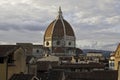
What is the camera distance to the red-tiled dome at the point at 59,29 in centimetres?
15162

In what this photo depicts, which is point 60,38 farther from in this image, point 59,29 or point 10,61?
point 10,61

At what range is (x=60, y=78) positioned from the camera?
37.2 metres

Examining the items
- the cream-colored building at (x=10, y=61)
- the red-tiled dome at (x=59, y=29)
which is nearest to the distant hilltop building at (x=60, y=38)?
the red-tiled dome at (x=59, y=29)

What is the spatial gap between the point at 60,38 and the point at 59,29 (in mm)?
3906

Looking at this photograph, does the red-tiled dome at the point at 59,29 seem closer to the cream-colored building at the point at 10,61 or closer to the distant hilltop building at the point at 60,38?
the distant hilltop building at the point at 60,38

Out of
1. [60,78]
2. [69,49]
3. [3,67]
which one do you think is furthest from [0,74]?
[69,49]

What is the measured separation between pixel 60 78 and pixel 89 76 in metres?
9.64

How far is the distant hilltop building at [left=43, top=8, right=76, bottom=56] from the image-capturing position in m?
151

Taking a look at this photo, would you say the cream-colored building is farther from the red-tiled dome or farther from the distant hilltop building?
the red-tiled dome

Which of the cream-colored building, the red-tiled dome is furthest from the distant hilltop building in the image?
the cream-colored building

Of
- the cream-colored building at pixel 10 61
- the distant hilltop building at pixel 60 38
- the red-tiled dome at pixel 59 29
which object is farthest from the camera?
the red-tiled dome at pixel 59 29

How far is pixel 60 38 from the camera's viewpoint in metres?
151

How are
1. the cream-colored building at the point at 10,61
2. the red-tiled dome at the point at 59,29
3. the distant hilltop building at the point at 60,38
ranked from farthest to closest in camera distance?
the red-tiled dome at the point at 59,29 < the distant hilltop building at the point at 60,38 < the cream-colored building at the point at 10,61

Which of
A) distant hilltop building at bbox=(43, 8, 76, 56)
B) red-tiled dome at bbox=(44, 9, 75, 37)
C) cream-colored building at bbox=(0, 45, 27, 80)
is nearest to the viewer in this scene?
cream-colored building at bbox=(0, 45, 27, 80)
